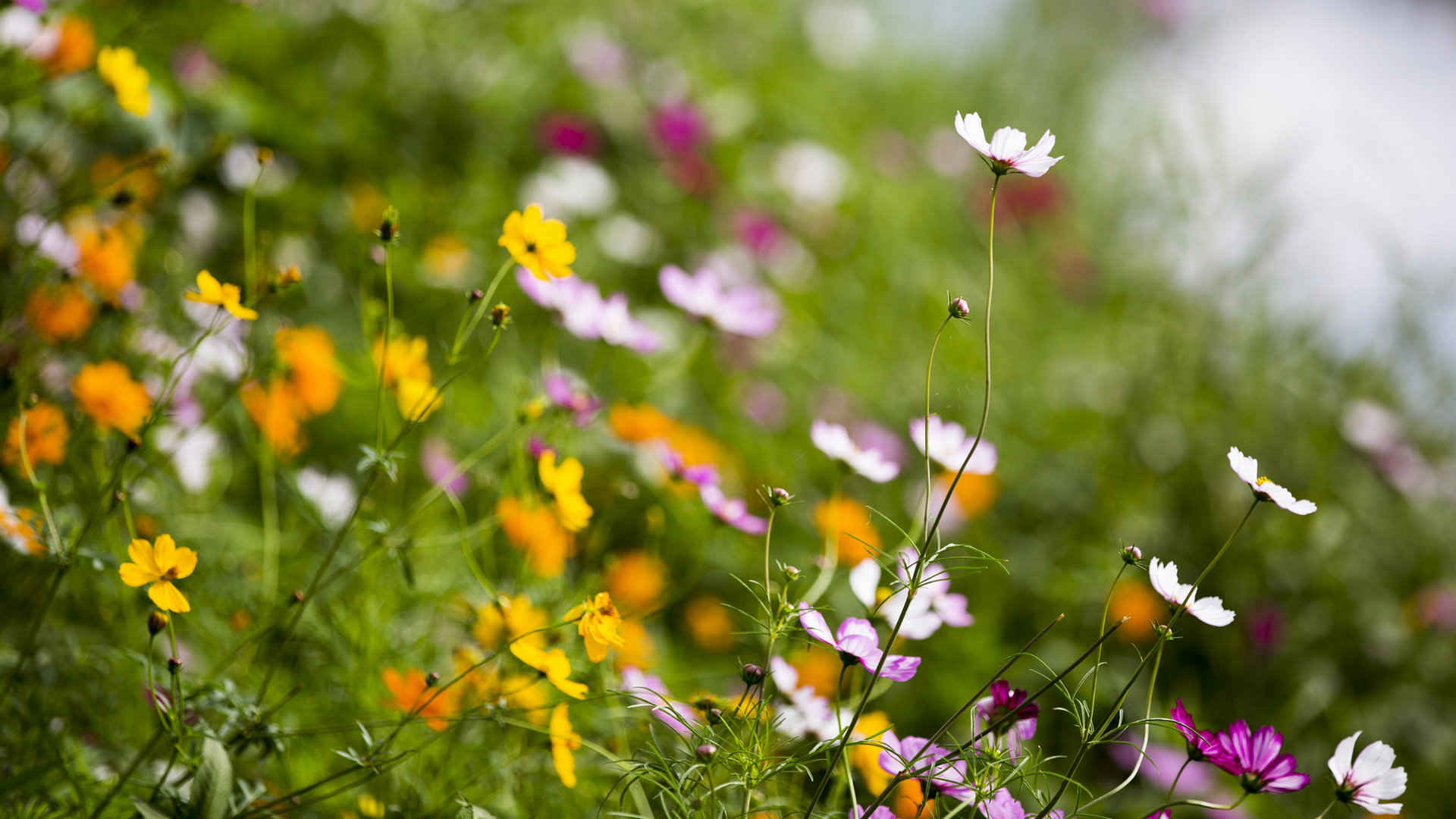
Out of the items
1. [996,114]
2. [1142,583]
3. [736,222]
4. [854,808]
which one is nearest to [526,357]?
[736,222]

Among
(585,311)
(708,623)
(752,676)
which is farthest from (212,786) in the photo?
(708,623)

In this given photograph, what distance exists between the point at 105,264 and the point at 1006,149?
70 centimetres

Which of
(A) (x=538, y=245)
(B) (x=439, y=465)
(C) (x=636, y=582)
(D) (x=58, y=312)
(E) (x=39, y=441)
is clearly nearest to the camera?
(A) (x=538, y=245)

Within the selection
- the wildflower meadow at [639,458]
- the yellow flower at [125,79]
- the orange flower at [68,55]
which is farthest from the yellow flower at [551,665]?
the orange flower at [68,55]

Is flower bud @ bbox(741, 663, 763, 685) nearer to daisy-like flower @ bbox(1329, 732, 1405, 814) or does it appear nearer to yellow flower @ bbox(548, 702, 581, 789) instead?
yellow flower @ bbox(548, 702, 581, 789)

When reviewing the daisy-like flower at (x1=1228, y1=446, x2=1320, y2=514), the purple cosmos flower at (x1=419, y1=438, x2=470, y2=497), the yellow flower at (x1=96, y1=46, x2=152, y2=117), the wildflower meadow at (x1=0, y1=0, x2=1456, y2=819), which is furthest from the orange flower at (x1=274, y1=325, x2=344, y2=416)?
the daisy-like flower at (x1=1228, y1=446, x2=1320, y2=514)

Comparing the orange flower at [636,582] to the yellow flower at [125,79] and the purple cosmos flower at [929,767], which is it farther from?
the yellow flower at [125,79]

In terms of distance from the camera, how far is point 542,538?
0.77 metres

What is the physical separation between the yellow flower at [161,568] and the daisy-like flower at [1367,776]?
555 millimetres

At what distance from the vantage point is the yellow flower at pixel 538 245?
21.6 inches

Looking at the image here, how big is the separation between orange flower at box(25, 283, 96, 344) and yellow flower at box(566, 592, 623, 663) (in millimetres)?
544

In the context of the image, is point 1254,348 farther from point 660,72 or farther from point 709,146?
point 660,72

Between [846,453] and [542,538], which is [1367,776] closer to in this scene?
[846,453]

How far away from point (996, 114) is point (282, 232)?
5.69 feet
